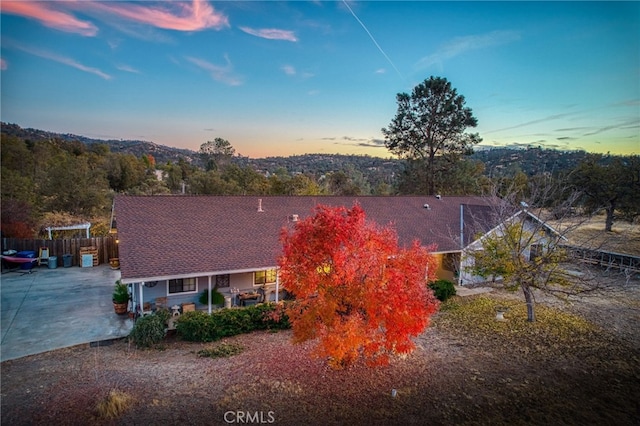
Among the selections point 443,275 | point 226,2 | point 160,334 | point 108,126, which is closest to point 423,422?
point 160,334

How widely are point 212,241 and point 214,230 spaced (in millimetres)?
854

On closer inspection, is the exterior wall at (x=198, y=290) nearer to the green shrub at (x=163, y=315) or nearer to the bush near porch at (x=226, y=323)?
the green shrub at (x=163, y=315)

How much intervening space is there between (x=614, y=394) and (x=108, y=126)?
22272 mm

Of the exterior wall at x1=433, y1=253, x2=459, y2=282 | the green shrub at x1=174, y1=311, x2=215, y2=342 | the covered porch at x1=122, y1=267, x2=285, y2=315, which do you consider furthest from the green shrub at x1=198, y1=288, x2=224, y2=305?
the exterior wall at x1=433, y1=253, x2=459, y2=282

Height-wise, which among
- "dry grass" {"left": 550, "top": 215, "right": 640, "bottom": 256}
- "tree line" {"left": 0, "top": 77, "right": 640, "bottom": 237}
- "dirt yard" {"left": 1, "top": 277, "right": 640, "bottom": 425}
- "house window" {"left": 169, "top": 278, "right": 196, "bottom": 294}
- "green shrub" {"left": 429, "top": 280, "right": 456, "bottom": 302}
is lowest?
"dirt yard" {"left": 1, "top": 277, "right": 640, "bottom": 425}

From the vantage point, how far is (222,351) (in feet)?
34.8

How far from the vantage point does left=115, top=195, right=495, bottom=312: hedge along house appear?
40.5ft

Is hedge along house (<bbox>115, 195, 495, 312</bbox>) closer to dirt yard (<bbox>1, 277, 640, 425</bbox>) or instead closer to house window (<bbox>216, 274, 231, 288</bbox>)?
house window (<bbox>216, 274, 231, 288</bbox>)

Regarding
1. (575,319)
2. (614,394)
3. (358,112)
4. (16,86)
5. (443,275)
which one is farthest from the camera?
(358,112)

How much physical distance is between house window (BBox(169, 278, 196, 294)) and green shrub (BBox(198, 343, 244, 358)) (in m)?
3.46

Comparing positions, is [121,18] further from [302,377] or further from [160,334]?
[302,377]

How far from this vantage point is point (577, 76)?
18.4 m

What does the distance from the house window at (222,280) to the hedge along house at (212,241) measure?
40mm

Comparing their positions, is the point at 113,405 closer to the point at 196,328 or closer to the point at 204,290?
the point at 196,328
